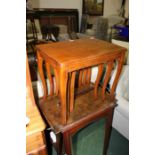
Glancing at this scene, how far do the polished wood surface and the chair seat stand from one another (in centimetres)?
27

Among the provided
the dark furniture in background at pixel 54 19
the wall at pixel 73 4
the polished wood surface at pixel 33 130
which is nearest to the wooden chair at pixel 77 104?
the polished wood surface at pixel 33 130

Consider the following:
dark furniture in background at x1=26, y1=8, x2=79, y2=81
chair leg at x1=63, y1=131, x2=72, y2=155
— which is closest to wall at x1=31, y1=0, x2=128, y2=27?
dark furniture in background at x1=26, y1=8, x2=79, y2=81

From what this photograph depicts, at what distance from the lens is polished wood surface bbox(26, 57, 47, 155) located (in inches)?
25.9

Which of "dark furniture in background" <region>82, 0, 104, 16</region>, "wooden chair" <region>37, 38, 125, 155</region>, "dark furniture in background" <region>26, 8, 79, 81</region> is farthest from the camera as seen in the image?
"dark furniture in background" <region>82, 0, 104, 16</region>

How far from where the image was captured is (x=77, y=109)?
1.11 meters

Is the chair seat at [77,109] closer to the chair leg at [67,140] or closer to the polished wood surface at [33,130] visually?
the chair leg at [67,140]

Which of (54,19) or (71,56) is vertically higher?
(54,19)

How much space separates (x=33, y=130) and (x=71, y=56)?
43cm

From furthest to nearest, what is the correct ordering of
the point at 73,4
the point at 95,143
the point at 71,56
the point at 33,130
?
the point at 73,4 → the point at 95,143 → the point at 71,56 → the point at 33,130

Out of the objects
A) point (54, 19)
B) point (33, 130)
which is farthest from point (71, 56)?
point (54, 19)

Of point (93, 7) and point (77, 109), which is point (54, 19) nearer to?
point (93, 7)

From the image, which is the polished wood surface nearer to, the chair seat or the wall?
the chair seat
